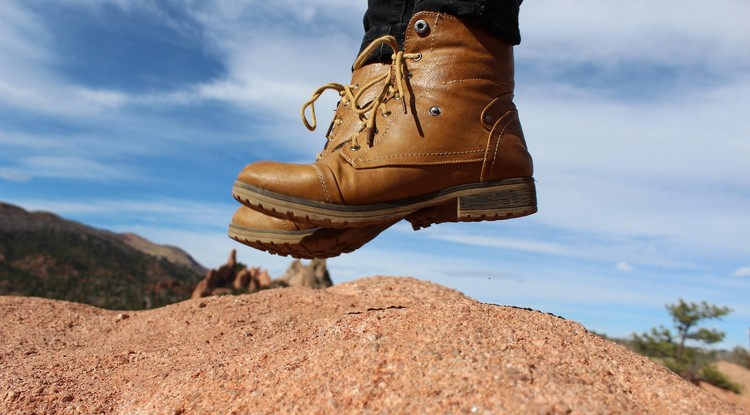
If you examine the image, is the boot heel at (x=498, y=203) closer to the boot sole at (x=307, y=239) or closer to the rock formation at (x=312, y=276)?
the boot sole at (x=307, y=239)

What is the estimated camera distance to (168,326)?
444cm

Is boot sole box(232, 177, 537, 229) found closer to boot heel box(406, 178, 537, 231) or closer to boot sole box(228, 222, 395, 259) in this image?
boot heel box(406, 178, 537, 231)

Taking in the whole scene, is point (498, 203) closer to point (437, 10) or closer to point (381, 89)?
point (381, 89)

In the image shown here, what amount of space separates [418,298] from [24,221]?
55610mm

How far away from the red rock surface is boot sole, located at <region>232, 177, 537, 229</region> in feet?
1.67

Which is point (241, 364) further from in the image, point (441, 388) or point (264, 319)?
point (264, 319)

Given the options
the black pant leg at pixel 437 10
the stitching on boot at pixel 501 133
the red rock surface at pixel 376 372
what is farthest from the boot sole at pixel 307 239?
the black pant leg at pixel 437 10

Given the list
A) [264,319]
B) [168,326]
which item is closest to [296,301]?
[264,319]

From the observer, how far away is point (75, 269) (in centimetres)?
3900

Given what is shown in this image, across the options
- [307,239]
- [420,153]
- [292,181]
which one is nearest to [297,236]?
[307,239]

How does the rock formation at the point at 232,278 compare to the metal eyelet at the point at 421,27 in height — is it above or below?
above

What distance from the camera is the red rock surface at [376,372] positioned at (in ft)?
6.80

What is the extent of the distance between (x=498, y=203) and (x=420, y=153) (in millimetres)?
536

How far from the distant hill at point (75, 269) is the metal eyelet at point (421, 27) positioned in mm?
24201
